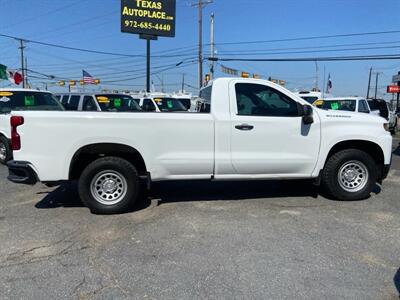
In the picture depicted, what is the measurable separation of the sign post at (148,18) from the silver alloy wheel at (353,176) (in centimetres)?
2030

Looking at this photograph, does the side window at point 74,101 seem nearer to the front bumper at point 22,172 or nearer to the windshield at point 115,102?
the windshield at point 115,102

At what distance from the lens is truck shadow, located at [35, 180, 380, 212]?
6.43m

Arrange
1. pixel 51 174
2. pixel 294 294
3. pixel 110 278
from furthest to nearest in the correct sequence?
pixel 51 174
pixel 110 278
pixel 294 294

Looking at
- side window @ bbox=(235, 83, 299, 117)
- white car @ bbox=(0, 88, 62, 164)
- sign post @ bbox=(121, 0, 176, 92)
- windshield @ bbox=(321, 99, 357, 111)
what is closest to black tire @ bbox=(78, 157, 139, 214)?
side window @ bbox=(235, 83, 299, 117)

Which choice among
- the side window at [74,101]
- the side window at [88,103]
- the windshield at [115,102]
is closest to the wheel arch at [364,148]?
the windshield at [115,102]

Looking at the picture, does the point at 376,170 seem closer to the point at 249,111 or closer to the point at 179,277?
the point at 249,111

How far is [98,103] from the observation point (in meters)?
11.8

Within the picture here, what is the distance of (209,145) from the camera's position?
5.72 meters

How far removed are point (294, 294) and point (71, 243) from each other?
264cm

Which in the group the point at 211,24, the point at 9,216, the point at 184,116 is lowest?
the point at 9,216

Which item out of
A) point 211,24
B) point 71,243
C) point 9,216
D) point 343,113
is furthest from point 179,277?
point 211,24

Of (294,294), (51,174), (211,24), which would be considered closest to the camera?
(294,294)

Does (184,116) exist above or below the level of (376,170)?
above

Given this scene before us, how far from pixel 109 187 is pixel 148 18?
814 inches
